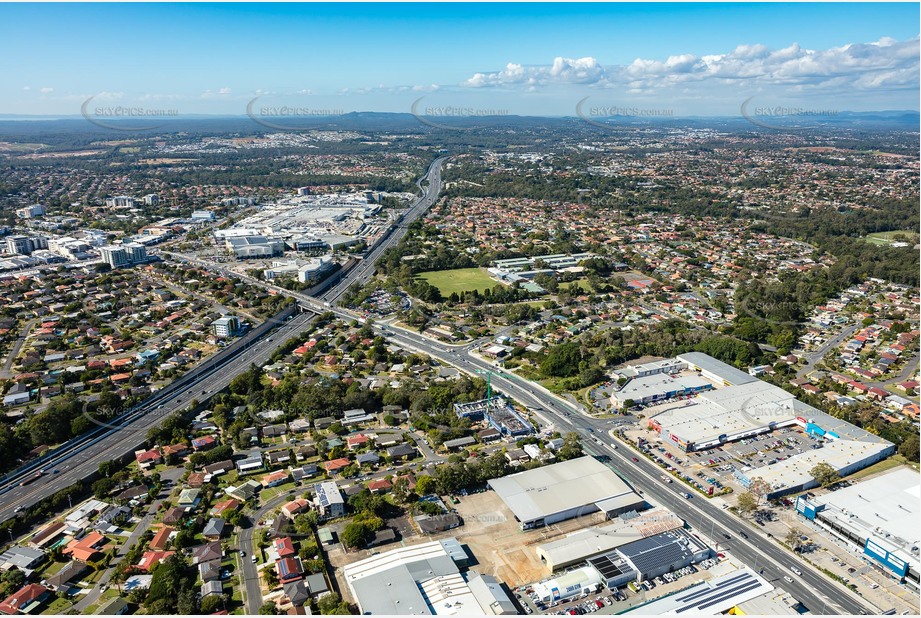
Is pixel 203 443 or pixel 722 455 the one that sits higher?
pixel 203 443

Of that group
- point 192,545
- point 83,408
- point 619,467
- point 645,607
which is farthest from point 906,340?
point 83,408

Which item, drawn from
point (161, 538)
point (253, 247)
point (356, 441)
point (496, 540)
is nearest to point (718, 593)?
point (496, 540)

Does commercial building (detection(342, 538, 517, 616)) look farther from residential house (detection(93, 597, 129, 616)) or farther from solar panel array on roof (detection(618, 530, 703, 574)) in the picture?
residential house (detection(93, 597, 129, 616))

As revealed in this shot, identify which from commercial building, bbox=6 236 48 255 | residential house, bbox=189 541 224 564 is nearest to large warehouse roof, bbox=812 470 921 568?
residential house, bbox=189 541 224 564

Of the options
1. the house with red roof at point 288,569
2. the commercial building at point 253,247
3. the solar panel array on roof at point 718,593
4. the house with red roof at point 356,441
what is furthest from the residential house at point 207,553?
the commercial building at point 253,247

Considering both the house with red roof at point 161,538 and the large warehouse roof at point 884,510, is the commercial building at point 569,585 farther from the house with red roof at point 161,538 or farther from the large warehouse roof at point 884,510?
the house with red roof at point 161,538

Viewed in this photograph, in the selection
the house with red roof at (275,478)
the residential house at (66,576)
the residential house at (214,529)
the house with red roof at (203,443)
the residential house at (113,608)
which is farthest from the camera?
the house with red roof at (203,443)

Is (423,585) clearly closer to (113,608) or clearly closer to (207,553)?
(207,553)

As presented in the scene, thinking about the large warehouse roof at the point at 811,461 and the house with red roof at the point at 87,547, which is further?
the large warehouse roof at the point at 811,461
